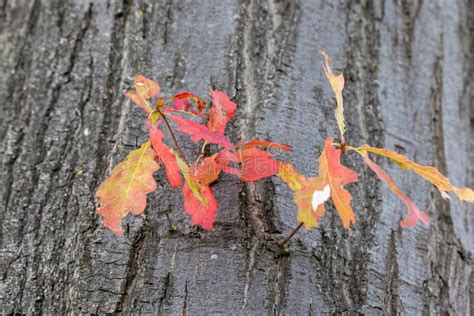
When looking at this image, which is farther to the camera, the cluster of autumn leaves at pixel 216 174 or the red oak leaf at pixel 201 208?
the red oak leaf at pixel 201 208

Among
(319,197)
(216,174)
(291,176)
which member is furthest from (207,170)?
(319,197)

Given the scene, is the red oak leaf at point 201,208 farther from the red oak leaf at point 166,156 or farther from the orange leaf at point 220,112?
the orange leaf at point 220,112

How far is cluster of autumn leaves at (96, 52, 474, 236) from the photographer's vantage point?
3.30 feet

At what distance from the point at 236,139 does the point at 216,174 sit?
164 millimetres

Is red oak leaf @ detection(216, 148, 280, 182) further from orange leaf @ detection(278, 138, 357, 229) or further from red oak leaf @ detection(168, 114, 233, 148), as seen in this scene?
orange leaf @ detection(278, 138, 357, 229)

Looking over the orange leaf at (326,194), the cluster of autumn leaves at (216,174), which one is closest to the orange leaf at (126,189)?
the cluster of autumn leaves at (216,174)

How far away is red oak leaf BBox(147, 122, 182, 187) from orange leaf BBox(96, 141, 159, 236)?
2 centimetres

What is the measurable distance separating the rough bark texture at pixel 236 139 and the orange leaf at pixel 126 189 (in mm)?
173

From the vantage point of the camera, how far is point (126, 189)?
3.63 feet

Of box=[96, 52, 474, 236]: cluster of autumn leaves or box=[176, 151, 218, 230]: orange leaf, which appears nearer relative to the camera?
box=[96, 52, 474, 236]: cluster of autumn leaves

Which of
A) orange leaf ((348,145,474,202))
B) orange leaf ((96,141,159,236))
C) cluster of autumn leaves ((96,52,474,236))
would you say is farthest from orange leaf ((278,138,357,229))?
orange leaf ((96,141,159,236))

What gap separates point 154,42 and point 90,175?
34 cm

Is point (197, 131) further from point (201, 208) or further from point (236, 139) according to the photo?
point (236, 139)

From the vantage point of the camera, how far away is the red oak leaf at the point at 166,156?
111cm
